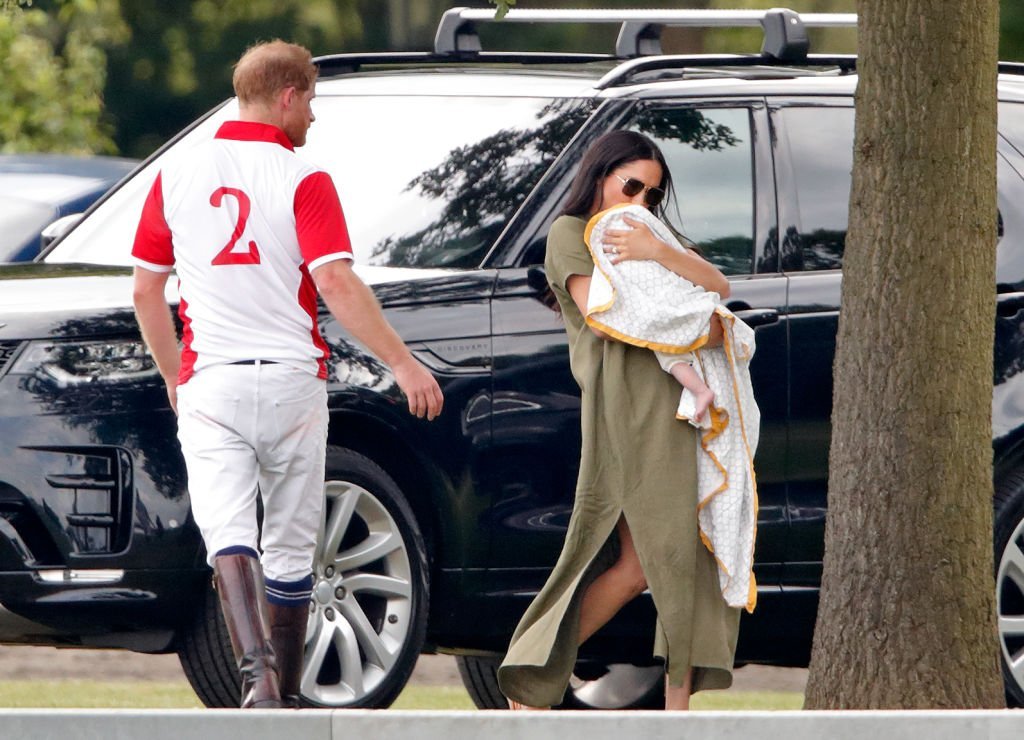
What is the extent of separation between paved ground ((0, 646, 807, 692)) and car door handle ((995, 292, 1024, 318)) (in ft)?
8.77

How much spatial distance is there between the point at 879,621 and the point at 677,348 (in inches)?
32.9

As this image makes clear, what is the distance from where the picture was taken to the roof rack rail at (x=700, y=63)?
709cm

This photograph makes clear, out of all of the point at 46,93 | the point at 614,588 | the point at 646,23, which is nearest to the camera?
the point at 614,588

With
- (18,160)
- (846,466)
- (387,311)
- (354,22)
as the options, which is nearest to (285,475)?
(387,311)

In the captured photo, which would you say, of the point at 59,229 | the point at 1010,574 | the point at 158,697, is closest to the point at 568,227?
the point at 1010,574

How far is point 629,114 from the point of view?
6969 millimetres

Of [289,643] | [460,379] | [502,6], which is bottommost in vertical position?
[289,643]

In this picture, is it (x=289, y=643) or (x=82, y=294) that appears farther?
(x=82, y=294)

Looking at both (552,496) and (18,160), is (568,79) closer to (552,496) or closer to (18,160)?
(552,496)

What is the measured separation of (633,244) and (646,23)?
2279mm

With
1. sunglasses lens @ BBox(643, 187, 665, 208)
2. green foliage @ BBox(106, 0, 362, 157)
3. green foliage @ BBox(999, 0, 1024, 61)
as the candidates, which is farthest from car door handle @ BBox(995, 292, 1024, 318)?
green foliage @ BBox(106, 0, 362, 157)

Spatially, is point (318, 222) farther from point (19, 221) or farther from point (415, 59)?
point (19, 221)

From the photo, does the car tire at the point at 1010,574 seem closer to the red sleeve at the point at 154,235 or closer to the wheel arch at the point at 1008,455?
the wheel arch at the point at 1008,455

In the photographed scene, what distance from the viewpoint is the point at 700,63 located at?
289 inches
